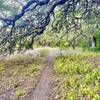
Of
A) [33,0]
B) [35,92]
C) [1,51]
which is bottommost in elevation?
[35,92]

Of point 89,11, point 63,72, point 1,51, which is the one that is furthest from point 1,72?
point 89,11

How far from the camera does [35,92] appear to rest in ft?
38.7

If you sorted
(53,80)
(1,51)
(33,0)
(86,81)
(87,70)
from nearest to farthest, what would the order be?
(33,0), (1,51), (86,81), (53,80), (87,70)

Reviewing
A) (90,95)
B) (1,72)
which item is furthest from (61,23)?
(1,72)

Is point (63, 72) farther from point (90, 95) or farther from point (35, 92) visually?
point (90, 95)

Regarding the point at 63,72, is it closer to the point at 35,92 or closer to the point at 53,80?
the point at 53,80

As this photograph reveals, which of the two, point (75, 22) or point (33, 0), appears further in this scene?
point (75, 22)

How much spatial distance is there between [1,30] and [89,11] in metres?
3.34

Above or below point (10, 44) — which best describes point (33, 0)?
above

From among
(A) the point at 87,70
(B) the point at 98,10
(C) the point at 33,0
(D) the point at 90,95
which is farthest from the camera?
(A) the point at 87,70

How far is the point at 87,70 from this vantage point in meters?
16.0

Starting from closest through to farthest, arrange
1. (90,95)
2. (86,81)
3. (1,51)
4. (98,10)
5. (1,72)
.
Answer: (90,95)
(98,10)
(1,51)
(86,81)
(1,72)

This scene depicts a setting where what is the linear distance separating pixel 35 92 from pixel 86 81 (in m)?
2.15

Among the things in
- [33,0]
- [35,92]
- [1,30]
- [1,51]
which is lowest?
[35,92]
